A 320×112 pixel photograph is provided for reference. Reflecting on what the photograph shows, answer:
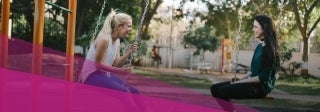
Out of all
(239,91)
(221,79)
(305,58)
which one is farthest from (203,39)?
(239,91)

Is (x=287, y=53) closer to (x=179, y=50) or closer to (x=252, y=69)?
(x=179, y=50)

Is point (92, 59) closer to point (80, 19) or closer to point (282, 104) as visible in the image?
point (282, 104)

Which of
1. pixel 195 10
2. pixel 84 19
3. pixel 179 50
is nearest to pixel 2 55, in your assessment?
pixel 84 19

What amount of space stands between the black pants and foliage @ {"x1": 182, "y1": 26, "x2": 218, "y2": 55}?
941 inches

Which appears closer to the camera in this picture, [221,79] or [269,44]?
[269,44]

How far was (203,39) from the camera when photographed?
29.8m

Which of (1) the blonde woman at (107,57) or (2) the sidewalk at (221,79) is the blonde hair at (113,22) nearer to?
(1) the blonde woman at (107,57)

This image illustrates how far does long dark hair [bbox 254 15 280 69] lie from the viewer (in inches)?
214

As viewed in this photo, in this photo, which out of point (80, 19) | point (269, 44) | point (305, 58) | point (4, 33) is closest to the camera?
point (269, 44)

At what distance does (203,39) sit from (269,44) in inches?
960

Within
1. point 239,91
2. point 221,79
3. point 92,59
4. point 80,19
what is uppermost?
point 80,19

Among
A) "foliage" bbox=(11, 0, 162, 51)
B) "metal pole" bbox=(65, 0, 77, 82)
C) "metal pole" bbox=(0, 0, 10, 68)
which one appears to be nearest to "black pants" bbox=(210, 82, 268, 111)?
"metal pole" bbox=(65, 0, 77, 82)

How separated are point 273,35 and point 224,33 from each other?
1038 inches

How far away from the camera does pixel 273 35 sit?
558 centimetres
